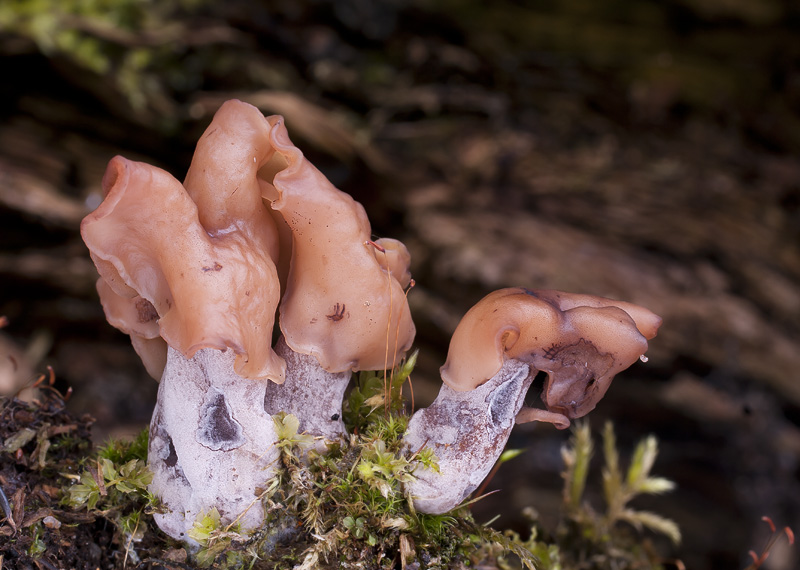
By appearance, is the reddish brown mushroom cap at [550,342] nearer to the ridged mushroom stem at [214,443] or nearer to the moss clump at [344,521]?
the moss clump at [344,521]

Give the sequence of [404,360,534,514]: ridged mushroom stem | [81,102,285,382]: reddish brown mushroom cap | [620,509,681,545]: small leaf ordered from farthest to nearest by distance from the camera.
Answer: [620,509,681,545]: small leaf < [404,360,534,514]: ridged mushroom stem < [81,102,285,382]: reddish brown mushroom cap

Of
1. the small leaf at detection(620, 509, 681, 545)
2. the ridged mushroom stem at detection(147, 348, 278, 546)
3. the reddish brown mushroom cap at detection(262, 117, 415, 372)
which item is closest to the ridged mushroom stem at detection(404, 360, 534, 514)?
the reddish brown mushroom cap at detection(262, 117, 415, 372)

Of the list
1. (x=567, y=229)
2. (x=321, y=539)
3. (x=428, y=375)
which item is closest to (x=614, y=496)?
(x=321, y=539)

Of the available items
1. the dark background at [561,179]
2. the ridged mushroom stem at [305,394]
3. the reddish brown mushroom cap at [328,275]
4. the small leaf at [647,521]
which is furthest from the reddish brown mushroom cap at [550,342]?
the dark background at [561,179]

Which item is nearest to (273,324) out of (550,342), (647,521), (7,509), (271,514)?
(271,514)

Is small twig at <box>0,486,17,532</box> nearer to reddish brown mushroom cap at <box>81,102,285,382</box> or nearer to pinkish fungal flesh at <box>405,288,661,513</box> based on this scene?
reddish brown mushroom cap at <box>81,102,285,382</box>

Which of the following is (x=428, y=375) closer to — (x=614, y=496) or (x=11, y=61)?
(x=614, y=496)

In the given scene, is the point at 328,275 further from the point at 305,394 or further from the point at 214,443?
the point at 214,443
